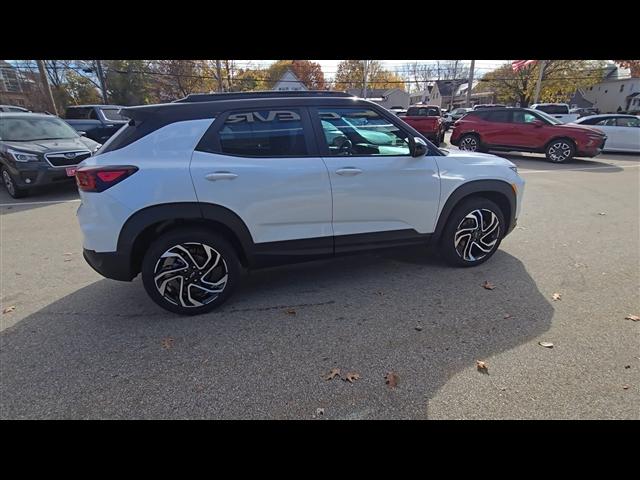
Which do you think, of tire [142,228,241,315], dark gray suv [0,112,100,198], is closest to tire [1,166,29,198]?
dark gray suv [0,112,100,198]

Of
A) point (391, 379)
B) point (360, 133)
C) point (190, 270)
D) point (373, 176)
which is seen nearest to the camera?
point (391, 379)

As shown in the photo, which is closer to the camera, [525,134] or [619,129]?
[525,134]

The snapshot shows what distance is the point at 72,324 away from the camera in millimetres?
2945

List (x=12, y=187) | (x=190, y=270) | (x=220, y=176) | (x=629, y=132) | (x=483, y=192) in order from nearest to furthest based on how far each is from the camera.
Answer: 1. (x=220, y=176)
2. (x=190, y=270)
3. (x=483, y=192)
4. (x=12, y=187)
5. (x=629, y=132)

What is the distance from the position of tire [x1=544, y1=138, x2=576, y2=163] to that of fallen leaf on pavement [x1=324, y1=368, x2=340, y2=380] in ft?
39.4

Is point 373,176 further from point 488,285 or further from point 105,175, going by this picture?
point 105,175

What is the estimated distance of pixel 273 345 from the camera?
8.62 feet

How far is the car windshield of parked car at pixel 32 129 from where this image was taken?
7.34m

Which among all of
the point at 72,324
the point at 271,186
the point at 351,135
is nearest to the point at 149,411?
the point at 72,324

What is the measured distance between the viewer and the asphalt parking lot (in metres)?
2.10

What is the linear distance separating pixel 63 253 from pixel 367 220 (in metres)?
3.99

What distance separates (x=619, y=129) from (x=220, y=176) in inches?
629

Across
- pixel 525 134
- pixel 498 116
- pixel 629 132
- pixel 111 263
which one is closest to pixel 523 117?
pixel 525 134

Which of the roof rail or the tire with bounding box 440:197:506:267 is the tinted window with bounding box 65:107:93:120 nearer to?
the roof rail
